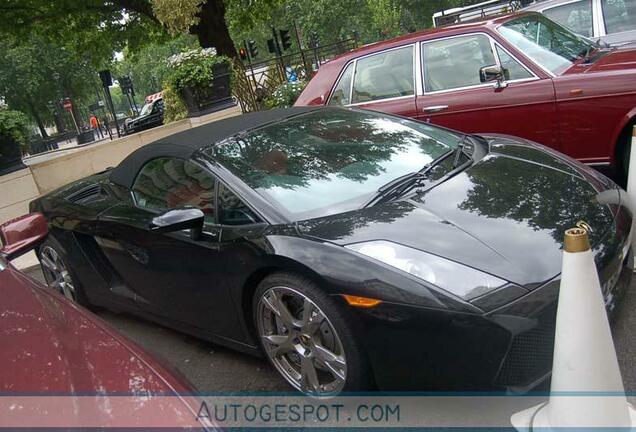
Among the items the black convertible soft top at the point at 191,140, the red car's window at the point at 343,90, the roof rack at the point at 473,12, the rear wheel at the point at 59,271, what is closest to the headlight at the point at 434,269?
the black convertible soft top at the point at 191,140

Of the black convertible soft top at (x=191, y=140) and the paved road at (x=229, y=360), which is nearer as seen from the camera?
the paved road at (x=229, y=360)

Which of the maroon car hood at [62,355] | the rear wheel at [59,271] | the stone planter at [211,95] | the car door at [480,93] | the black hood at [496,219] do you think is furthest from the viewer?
the stone planter at [211,95]

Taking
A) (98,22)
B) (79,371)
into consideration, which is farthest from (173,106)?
(79,371)

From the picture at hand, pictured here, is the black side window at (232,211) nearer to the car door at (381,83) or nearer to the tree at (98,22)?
the car door at (381,83)

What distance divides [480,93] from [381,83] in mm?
1044

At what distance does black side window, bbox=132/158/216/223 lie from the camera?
3057 millimetres

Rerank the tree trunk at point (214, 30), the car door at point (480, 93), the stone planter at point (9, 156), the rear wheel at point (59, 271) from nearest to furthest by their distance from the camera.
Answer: the rear wheel at point (59, 271) → the car door at point (480, 93) → the stone planter at point (9, 156) → the tree trunk at point (214, 30)

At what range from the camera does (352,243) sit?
8.02 ft

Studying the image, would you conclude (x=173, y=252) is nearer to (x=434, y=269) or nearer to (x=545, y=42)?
(x=434, y=269)

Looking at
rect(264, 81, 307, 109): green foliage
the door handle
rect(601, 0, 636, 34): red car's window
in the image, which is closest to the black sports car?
the door handle

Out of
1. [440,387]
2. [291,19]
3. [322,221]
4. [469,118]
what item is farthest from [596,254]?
[291,19]

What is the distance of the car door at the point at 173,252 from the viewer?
2936 millimetres

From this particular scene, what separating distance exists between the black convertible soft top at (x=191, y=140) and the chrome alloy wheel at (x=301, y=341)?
110 cm

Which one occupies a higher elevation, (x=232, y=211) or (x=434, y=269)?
A: (x=232, y=211)
